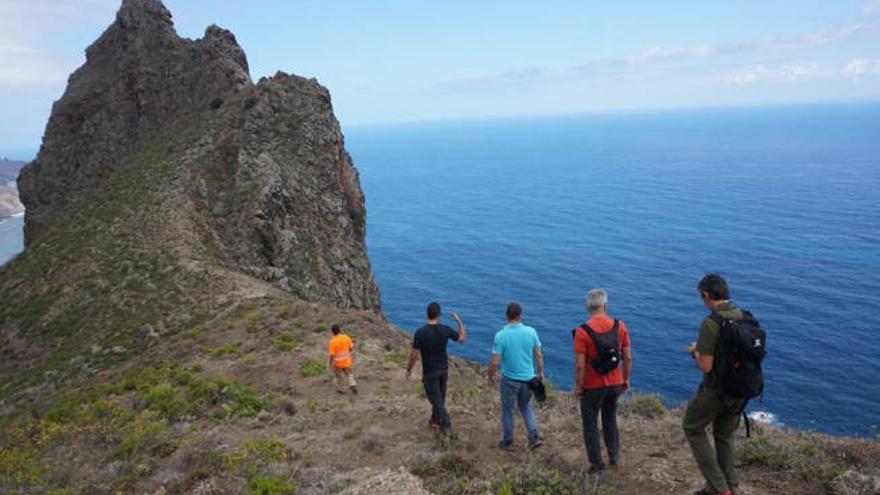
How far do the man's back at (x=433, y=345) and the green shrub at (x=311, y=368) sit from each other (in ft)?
26.0

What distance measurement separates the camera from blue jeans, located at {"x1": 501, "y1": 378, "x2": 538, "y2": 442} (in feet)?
38.0

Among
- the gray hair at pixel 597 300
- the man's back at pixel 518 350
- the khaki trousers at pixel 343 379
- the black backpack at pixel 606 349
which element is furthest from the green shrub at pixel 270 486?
the khaki trousers at pixel 343 379

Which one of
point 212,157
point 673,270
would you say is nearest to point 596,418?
point 212,157

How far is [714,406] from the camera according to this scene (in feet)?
28.7

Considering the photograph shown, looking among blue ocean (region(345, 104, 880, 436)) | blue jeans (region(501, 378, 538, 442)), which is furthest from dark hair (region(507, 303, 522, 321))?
blue ocean (region(345, 104, 880, 436))

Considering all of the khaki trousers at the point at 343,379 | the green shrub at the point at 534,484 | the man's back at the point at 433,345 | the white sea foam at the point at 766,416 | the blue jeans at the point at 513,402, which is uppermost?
the man's back at the point at 433,345

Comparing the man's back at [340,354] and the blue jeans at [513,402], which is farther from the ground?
the blue jeans at [513,402]

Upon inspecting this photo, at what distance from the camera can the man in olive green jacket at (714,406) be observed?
8.41 metres

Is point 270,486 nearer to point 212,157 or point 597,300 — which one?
point 597,300

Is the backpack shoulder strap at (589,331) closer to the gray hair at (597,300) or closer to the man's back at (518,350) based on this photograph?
the gray hair at (597,300)

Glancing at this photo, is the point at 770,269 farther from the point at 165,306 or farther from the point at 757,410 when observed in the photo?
the point at 165,306

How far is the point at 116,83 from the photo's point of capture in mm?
64000

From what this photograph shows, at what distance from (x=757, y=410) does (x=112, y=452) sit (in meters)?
56.6

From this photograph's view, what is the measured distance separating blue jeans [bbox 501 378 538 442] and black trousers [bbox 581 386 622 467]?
4.61 ft
